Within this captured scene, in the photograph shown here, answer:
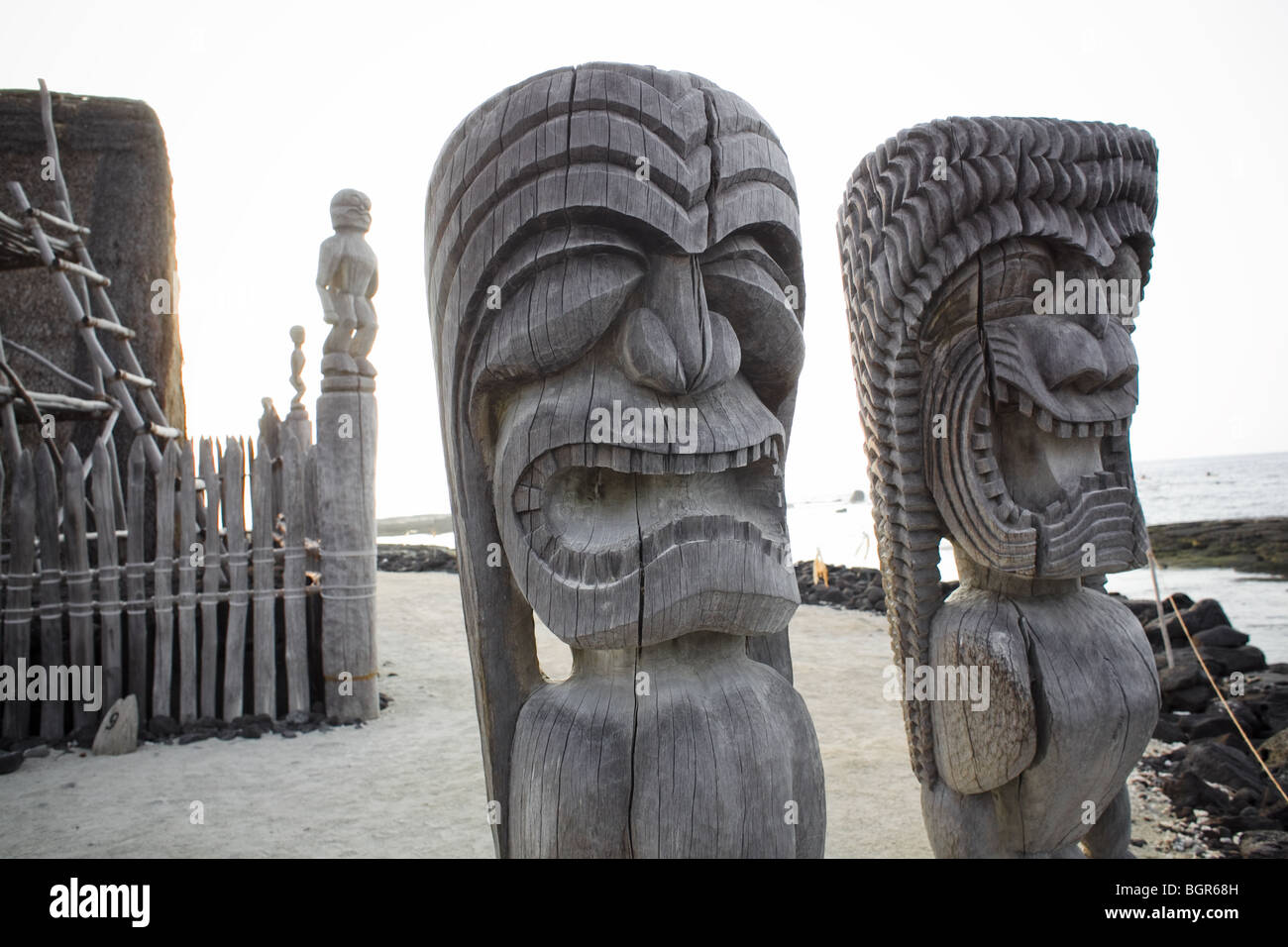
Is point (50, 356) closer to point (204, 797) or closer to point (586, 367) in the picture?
point (204, 797)

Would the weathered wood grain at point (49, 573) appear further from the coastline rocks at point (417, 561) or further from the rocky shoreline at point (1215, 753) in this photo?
the coastline rocks at point (417, 561)

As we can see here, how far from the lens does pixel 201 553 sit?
646 cm

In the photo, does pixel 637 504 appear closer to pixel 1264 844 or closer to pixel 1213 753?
pixel 1264 844

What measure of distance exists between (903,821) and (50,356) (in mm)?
10060

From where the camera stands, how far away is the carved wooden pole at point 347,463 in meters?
6.46

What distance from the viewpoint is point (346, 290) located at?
21.3 feet

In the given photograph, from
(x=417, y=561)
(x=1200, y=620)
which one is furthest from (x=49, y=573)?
(x=417, y=561)

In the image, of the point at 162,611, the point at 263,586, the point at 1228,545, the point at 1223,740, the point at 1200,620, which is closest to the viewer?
the point at 1223,740

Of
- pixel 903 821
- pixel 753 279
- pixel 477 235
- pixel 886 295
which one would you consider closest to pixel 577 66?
pixel 477 235

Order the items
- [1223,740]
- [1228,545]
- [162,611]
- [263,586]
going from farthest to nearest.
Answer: [1228,545] < [263,586] < [162,611] < [1223,740]

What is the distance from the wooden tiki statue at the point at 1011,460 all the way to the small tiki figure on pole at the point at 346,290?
4.55 metres

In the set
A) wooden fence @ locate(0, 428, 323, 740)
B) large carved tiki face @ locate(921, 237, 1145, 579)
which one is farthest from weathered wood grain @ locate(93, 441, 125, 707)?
large carved tiki face @ locate(921, 237, 1145, 579)

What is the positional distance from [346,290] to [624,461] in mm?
5171

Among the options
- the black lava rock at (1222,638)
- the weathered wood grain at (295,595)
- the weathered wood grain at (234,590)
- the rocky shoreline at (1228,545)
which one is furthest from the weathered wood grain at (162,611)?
the rocky shoreline at (1228,545)
